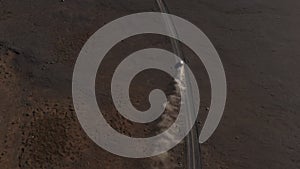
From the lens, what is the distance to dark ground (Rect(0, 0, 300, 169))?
23.2 metres

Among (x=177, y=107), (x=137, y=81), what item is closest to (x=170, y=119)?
(x=177, y=107)

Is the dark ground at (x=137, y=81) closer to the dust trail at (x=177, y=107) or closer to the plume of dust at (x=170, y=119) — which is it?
the plume of dust at (x=170, y=119)

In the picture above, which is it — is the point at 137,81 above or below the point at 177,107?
above

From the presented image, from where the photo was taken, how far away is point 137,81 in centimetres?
2681

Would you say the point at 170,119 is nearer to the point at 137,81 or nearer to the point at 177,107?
the point at 177,107

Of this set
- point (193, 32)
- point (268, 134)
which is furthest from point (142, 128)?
point (193, 32)

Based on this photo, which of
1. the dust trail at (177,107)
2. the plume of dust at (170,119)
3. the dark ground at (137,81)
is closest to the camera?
the plume of dust at (170,119)

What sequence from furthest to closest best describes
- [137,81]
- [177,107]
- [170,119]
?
[137,81], [177,107], [170,119]

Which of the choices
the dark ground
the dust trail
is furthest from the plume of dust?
the dark ground

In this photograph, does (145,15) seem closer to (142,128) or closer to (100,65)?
(100,65)

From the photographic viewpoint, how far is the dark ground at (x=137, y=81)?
23.2m

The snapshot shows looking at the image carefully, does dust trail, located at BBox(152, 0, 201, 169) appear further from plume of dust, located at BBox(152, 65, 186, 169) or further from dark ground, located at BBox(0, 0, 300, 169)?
dark ground, located at BBox(0, 0, 300, 169)

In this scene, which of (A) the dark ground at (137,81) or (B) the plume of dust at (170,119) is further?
(A) the dark ground at (137,81)

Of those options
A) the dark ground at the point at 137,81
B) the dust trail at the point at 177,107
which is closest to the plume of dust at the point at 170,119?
the dust trail at the point at 177,107
